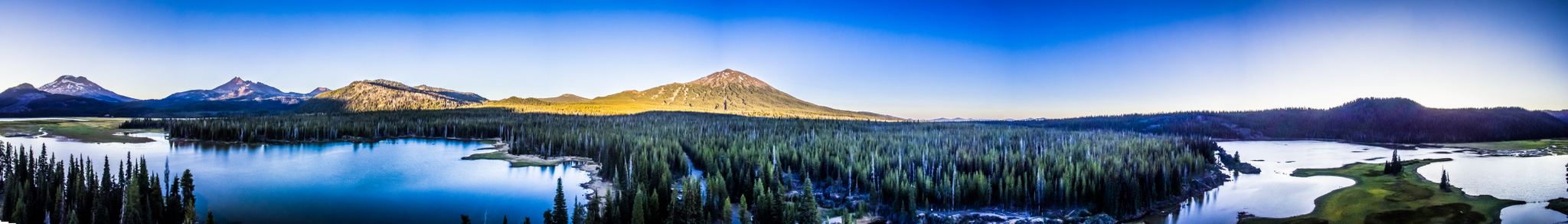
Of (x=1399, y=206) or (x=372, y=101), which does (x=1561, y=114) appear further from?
(x=372, y=101)

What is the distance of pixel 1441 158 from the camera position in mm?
43688

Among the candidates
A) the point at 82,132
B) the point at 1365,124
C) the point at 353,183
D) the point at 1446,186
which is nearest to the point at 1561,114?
the point at 1365,124

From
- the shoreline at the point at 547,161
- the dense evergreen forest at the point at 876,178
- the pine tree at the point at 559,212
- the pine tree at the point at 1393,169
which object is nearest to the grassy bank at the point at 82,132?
the shoreline at the point at 547,161

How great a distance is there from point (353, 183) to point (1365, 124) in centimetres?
11487

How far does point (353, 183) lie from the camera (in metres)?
29.2

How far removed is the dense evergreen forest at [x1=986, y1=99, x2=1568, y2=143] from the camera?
76625 mm

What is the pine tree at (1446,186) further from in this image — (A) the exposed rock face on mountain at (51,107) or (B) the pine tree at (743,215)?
(A) the exposed rock face on mountain at (51,107)

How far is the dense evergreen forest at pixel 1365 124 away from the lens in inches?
3017

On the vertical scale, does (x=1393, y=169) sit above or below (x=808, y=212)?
above

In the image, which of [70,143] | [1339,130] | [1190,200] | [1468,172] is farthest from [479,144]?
[1339,130]

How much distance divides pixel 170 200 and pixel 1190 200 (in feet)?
115

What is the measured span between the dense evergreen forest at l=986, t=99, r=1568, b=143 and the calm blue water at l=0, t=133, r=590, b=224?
Result: 7105cm

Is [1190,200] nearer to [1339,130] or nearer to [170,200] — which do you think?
[170,200]

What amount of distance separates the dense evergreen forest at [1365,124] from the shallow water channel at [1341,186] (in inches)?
1187
